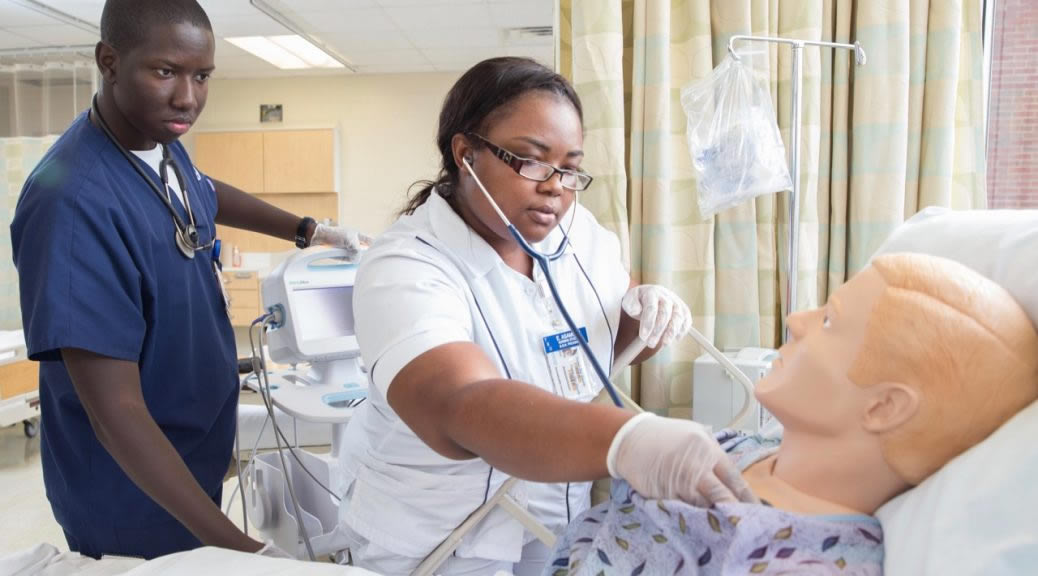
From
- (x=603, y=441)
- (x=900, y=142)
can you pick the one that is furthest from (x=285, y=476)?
(x=900, y=142)

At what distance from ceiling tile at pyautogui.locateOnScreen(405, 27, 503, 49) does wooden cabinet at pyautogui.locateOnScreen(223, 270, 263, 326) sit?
8.55 ft

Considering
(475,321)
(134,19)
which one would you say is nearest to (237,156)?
(134,19)

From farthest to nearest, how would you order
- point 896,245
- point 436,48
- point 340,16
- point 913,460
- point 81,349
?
point 436,48 → point 340,16 → point 81,349 → point 896,245 → point 913,460

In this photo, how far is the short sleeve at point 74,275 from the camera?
1.16 meters

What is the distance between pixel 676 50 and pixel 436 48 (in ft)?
14.4

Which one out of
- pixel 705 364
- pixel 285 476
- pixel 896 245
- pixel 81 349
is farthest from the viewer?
pixel 705 364

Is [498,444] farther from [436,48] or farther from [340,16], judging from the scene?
[436,48]

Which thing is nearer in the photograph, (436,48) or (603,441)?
(603,441)

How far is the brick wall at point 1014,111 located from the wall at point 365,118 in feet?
17.3

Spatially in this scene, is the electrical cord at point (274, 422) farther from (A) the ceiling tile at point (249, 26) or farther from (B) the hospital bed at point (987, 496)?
(A) the ceiling tile at point (249, 26)

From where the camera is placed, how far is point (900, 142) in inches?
74.9

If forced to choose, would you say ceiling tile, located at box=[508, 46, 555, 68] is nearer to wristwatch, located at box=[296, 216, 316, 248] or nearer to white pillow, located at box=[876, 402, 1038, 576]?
wristwatch, located at box=[296, 216, 316, 248]

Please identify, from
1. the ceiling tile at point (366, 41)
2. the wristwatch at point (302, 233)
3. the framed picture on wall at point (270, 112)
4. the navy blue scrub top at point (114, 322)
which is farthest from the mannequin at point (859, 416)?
the framed picture on wall at point (270, 112)

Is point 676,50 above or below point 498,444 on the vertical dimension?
above
